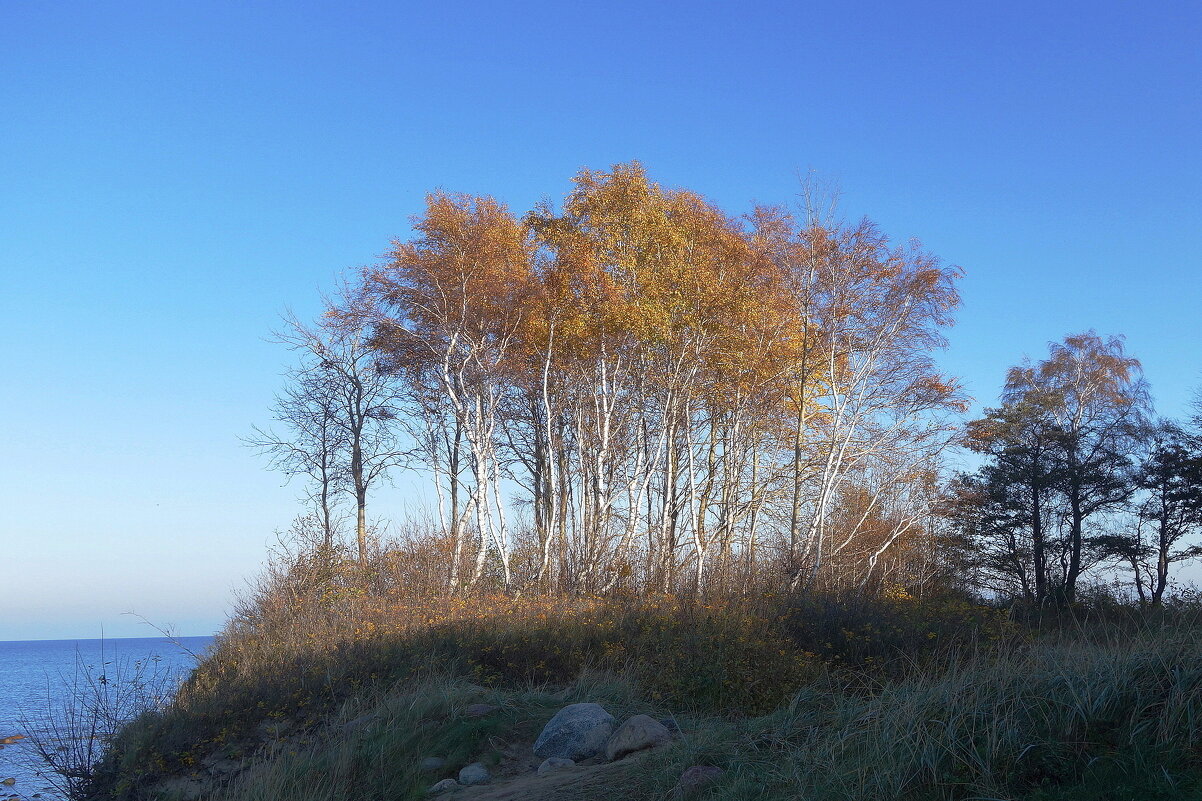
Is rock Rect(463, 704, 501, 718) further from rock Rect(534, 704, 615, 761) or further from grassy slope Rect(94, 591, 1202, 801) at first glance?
rock Rect(534, 704, 615, 761)

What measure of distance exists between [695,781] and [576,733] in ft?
6.85

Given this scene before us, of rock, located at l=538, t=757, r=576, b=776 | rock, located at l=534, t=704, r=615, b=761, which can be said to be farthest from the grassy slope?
rock, located at l=538, t=757, r=576, b=776

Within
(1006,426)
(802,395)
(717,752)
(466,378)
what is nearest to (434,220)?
(466,378)

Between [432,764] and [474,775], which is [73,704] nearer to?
[432,764]

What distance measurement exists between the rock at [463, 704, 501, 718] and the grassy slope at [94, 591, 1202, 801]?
105mm

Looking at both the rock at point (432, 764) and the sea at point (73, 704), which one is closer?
the rock at point (432, 764)

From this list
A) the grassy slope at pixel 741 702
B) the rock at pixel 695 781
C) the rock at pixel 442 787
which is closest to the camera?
the grassy slope at pixel 741 702

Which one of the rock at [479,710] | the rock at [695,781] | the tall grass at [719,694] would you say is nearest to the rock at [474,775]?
the tall grass at [719,694]

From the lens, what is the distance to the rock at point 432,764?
7.77m

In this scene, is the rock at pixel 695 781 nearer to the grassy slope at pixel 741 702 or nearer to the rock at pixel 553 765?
the grassy slope at pixel 741 702

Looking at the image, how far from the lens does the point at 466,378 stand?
838 inches

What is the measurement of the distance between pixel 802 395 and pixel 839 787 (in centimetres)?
1508

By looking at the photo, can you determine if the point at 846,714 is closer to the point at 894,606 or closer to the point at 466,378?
the point at 894,606

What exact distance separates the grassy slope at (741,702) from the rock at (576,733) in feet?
1.51
